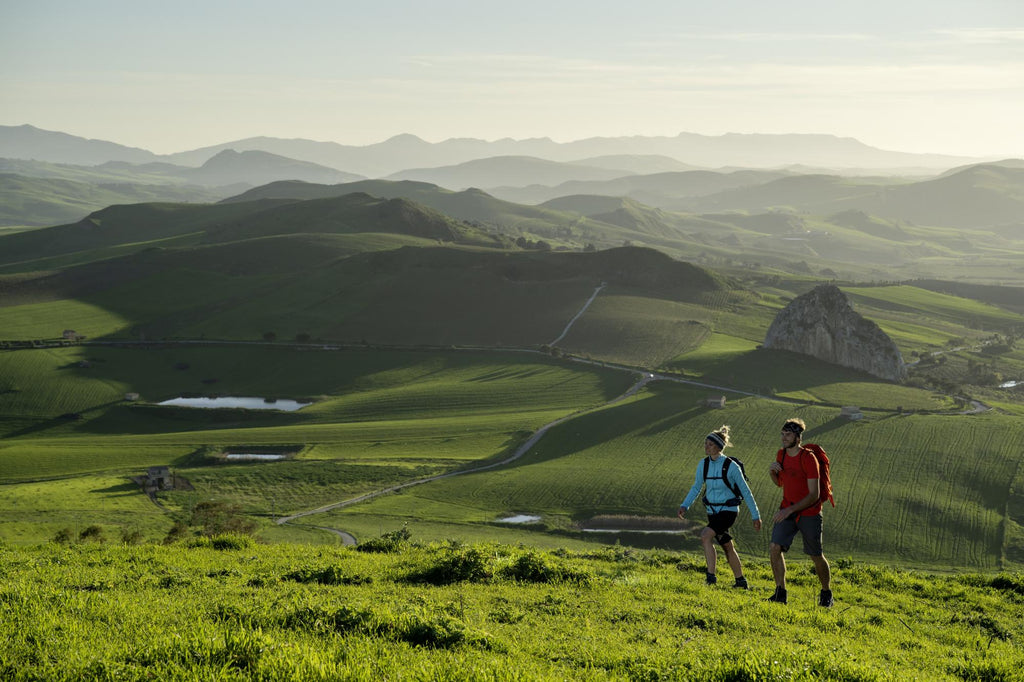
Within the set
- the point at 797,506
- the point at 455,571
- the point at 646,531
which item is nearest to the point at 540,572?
the point at 455,571

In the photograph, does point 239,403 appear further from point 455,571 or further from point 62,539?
point 455,571

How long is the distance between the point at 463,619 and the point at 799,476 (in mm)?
9162

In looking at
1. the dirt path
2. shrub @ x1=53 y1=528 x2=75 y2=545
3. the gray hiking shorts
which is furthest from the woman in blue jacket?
the dirt path

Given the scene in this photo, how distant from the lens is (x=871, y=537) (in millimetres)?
76688

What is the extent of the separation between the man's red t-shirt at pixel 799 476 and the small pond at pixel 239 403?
4870 inches

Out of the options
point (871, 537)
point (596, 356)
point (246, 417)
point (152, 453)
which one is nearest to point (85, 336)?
point (246, 417)

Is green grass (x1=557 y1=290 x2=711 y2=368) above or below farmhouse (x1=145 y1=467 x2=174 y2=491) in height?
above

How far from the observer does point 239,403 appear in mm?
139500

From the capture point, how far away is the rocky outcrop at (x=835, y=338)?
15575 cm

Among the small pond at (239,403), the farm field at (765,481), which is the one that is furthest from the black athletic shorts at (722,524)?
the small pond at (239,403)

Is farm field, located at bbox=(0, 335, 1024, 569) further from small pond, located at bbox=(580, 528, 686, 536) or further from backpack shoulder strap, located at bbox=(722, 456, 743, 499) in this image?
backpack shoulder strap, located at bbox=(722, 456, 743, 499)

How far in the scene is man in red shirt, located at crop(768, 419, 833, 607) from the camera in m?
18.1

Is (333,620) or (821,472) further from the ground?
(821,472)

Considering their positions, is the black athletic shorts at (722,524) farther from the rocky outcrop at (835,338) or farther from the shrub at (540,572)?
the rocky outcrop at (835,338)
